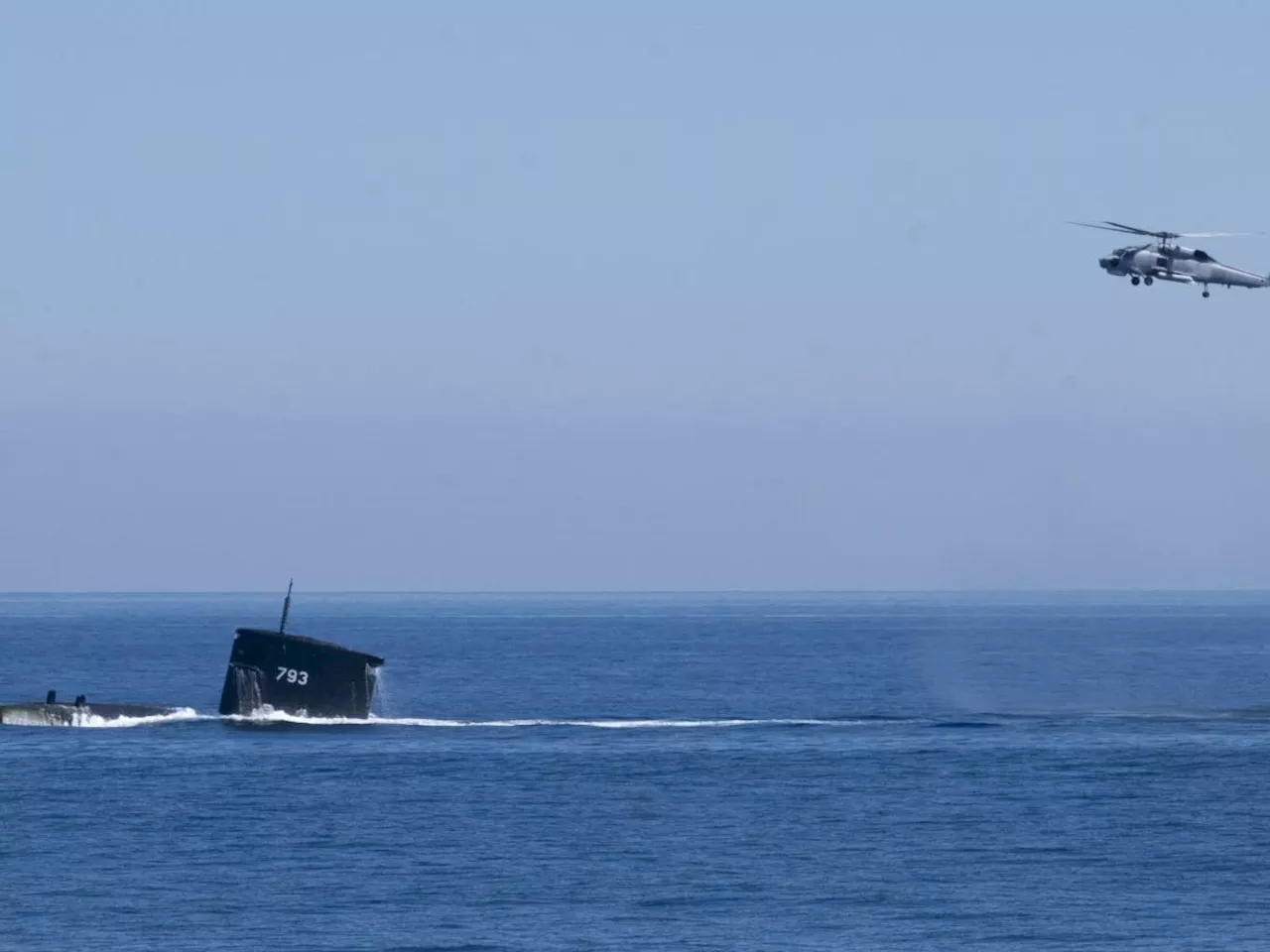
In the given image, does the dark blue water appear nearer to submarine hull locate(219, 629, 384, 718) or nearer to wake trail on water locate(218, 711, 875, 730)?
wake trail on water locate(218, 711, 875, 730)

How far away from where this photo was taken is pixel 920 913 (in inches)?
2264

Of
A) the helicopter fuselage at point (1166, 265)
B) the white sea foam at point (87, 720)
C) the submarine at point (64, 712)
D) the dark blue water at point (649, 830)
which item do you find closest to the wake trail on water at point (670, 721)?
the white sea foam at point (87, 720)

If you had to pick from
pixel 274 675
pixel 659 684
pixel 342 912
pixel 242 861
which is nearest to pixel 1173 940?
pixel 342 912

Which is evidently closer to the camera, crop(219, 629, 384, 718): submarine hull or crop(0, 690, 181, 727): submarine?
crop(219, 629, 384, 718): submarine hull

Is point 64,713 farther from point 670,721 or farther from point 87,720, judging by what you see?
point 670,721

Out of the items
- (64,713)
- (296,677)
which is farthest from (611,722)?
(64,713)

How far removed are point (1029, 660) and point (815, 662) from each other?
20.7 metres

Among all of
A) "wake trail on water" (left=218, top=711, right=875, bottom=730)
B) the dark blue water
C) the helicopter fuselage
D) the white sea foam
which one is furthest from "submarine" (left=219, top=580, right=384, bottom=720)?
the helicopter fuselage

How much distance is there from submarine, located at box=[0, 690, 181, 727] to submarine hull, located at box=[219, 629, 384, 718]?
29.0ft

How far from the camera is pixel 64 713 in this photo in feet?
340

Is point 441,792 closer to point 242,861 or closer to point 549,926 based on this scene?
point 242,861

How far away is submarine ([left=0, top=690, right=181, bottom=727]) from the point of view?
103 metres

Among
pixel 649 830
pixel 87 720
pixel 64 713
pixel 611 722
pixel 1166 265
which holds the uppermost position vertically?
pixel 1166 265

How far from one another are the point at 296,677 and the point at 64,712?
15850 mm
